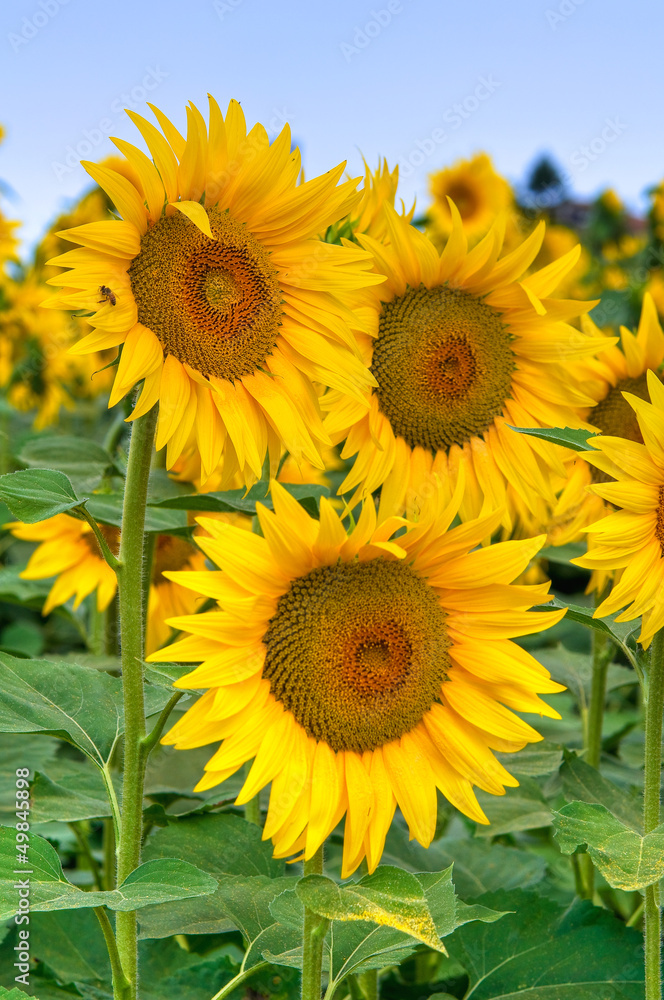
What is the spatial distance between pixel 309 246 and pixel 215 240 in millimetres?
121

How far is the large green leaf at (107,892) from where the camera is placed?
1004mm

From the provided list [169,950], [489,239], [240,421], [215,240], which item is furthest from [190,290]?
[169,950]

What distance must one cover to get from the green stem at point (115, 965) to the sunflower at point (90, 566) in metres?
0.93

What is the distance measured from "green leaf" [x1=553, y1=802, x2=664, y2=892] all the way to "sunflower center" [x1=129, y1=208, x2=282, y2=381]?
2.20ft

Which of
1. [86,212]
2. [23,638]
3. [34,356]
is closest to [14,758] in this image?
[86,212]

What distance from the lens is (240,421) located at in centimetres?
126

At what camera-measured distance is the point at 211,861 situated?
1.35 m

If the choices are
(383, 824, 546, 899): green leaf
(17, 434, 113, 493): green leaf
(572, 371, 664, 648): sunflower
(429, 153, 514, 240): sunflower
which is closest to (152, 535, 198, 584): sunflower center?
(17, 434, 113, 493): green leaf

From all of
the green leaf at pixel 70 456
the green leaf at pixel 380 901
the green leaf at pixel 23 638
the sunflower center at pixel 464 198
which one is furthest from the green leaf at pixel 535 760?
the sunflower center at pixel 464 198

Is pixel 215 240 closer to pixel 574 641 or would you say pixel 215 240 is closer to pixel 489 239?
pixel 489 239

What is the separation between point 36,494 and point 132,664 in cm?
23

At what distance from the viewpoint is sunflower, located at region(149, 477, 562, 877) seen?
3.47 ft

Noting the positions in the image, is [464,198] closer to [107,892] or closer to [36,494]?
[36,494]

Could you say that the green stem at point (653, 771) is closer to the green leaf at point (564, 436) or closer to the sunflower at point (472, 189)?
the green leaf at point (564, 436)
